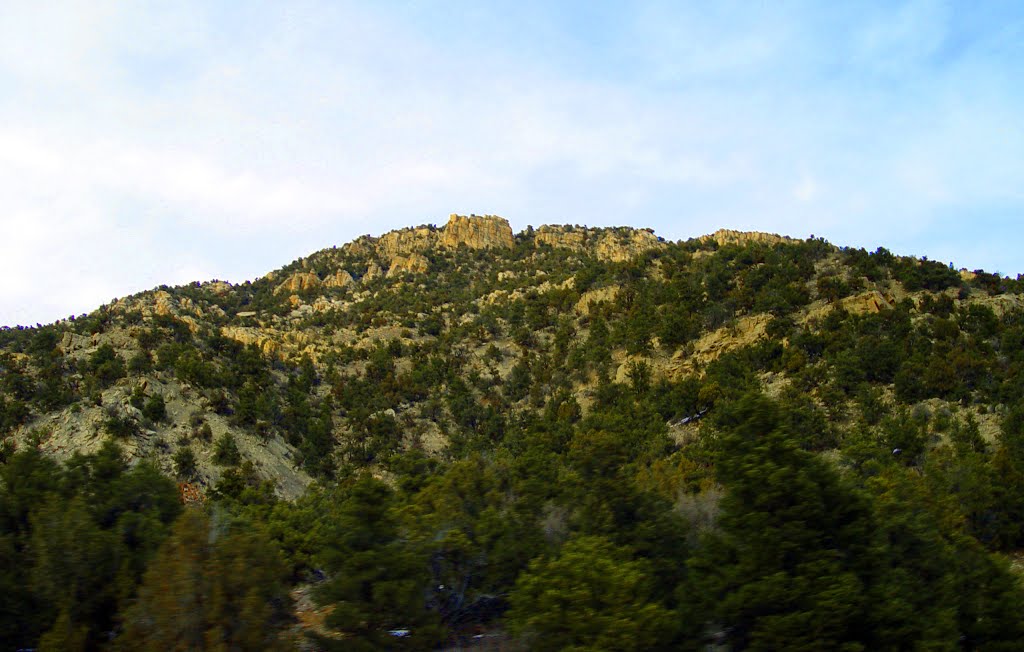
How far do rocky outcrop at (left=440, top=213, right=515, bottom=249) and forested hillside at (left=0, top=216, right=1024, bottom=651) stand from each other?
7.72 meters

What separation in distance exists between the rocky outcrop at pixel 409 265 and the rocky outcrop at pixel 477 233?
8.76 m

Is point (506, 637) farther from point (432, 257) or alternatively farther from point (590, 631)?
point (432, 257)

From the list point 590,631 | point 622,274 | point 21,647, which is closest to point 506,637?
point 590,631

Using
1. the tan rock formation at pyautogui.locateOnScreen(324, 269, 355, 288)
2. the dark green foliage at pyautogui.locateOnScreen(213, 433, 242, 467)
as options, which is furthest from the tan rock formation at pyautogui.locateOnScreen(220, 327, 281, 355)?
the tan rock formation at pyautogui.locateOnScreen(324, 269, 355, 288)

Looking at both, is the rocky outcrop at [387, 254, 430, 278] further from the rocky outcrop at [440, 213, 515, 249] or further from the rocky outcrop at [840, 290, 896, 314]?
the rocky outcrop at [840, 290, 896, 314]

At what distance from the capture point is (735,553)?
1050cm

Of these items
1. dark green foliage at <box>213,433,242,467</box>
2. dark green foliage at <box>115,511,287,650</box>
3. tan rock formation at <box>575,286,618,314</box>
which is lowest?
dark green foliage at <box>115,511,287,650</box>

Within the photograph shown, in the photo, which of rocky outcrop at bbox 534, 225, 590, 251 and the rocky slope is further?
rocky outcrop at bbox 534, 225, 590, 251

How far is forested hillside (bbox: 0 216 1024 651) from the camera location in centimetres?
993

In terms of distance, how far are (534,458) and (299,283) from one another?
223ft

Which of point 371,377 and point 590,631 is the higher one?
point 371,377

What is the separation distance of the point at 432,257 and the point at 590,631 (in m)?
74.3

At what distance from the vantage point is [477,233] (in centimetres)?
8812

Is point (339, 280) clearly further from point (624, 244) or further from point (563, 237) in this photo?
point (624, 244)
